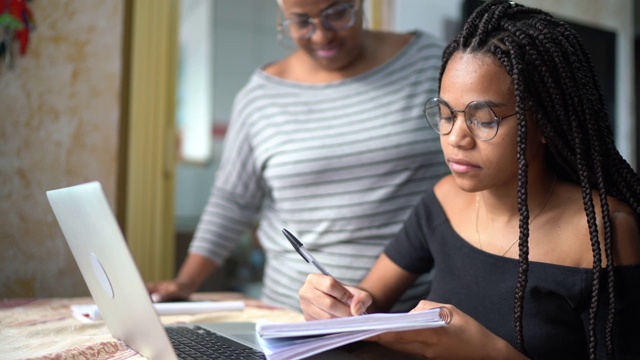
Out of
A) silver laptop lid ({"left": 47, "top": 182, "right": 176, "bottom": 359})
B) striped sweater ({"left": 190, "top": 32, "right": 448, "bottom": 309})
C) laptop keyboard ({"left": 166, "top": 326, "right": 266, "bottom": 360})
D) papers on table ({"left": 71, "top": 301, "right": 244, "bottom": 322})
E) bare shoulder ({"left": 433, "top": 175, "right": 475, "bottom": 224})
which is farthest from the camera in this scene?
striped sweater ({"left": 190, "top": 32, "right": 448, "bottom": 309})

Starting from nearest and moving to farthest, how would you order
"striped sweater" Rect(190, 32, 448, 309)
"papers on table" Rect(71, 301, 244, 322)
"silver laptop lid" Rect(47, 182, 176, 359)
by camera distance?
"silver laptop lid" Rect(47, 182, 176, 359) → "papers on table" Rect(71, 301, 244, 322) → "striped sweater" Rect(190, 32, 448, 309)

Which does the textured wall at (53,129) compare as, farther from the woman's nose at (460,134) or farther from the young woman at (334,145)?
the woman's nose at (460,134)

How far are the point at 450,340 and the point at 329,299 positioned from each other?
0.21 m

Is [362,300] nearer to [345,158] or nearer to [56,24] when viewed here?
Result: [345,158]

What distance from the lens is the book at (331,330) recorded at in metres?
0.78

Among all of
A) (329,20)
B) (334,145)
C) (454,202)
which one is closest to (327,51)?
(329,20)

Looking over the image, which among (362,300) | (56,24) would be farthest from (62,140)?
(362,300)

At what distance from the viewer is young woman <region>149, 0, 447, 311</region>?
4.98 ft

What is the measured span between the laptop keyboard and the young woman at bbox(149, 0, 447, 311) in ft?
1.54

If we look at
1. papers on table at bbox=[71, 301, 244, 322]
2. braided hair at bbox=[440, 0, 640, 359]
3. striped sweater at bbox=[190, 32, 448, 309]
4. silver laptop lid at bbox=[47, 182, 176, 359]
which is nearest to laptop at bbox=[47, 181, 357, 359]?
silver laptop lid at bbox=[47, 182, 176, 359]

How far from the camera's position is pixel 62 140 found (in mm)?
1782

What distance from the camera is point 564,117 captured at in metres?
0.98

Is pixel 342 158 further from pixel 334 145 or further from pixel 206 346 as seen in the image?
pixel 206 346

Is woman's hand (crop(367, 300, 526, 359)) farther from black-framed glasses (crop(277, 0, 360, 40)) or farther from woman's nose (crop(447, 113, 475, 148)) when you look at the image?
black-framed glasses (crop(277, 0, 360, 40))
